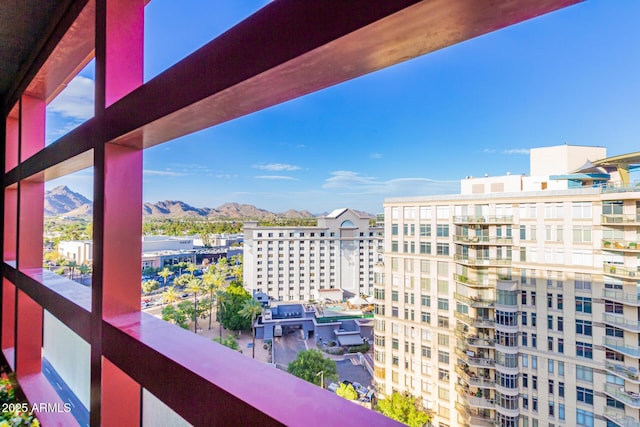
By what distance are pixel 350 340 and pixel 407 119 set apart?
3.69ft

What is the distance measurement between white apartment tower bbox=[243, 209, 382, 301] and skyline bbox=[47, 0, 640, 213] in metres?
0.14

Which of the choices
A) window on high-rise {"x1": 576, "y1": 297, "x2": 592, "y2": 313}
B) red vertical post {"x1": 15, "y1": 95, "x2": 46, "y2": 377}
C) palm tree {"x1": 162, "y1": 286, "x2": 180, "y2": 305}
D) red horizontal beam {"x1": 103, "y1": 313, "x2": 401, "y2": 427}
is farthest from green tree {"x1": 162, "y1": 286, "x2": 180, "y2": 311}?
window on high-rise {"x1": 576, "y1": 297, "x2": 592, "y2": 313}

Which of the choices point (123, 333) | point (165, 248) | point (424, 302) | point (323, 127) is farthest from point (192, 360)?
point (323, 127)

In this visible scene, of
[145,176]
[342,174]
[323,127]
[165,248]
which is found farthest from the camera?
[323,127]

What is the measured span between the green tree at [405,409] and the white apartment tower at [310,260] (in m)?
0.48

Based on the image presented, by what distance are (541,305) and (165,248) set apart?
1.51 m

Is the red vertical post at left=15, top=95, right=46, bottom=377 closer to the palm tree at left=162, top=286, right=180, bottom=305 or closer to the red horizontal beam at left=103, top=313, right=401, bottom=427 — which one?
the palm tree at left=162, top=286, right=180, bottom=305

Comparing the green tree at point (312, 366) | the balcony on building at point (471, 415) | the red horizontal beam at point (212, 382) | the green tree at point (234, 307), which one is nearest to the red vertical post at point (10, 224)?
the green tree at point (234, 307)

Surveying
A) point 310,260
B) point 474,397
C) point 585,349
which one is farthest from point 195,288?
point 585,349

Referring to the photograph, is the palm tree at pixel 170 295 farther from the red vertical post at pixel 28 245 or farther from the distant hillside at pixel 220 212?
the red vertical post at pixel 28 245

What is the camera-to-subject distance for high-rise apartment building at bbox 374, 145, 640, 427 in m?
0.99

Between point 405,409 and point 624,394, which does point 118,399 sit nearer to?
point 405,409

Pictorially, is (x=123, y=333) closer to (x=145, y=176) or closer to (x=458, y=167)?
(x=145, y=176)

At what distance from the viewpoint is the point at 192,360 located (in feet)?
1.94
